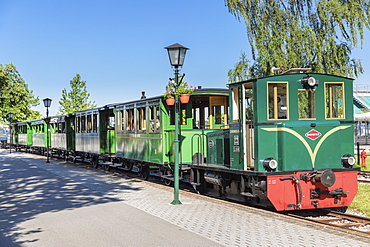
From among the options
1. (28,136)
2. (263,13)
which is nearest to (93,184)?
(263,13)

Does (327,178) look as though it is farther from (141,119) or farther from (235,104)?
(141,119)

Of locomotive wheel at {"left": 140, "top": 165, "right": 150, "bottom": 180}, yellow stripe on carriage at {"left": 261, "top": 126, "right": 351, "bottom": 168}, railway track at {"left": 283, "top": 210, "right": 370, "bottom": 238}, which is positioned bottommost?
railway track at {"left": 283, "top": 210, "right": 370, "bottom": 238}

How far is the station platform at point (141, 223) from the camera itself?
6.75 m

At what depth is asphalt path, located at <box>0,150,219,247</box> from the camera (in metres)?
6.85

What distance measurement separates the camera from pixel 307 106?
9.00 m

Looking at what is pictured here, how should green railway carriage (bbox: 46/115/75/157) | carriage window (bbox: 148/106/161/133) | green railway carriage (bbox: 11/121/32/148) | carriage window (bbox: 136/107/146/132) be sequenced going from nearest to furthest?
1. carriage window (bbox: 148/106/161/133)
2. carriage window (bbox: 136/107/146/132)
3. green railway carriage (bbox: 46/115/75/157)
4. green railway carriage (bbox: 11/121/32/148)

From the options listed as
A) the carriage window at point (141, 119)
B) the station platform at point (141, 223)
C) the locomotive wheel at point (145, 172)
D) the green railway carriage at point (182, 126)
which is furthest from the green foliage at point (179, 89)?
the locomotive wheel at point (145, 172)

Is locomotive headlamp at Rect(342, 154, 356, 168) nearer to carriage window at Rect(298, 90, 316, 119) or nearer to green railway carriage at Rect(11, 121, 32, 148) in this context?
carriage window at Rect(298, 90, 316, 119)

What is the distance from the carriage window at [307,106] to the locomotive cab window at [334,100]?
0.32 m

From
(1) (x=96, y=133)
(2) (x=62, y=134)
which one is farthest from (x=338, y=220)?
(2) (x=62, y=134)

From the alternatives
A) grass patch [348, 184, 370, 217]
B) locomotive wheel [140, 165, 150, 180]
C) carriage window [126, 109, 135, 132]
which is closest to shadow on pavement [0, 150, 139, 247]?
locomotive wheel [140, 165, 150, 180]

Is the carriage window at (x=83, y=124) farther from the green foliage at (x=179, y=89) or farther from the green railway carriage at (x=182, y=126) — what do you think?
the green foliage at (x=179, y=89)

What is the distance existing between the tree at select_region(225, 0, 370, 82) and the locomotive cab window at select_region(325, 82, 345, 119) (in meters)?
9.81

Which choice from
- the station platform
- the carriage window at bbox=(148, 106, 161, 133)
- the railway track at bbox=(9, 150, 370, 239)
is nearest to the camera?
the station platform
